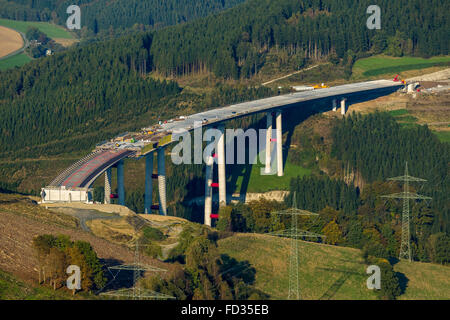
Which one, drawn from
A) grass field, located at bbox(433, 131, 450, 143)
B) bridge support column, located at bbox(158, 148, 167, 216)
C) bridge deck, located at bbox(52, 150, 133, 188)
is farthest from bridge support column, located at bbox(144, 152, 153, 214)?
grass field, located at bbox(433, 131, 450, 143)

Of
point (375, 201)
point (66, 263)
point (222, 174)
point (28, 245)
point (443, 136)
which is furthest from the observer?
point (443, 136)

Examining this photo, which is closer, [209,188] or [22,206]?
[22,206]

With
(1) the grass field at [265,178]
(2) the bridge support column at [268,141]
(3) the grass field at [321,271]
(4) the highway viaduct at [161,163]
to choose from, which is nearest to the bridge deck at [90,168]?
(4) the highway viaduct at [161,163]

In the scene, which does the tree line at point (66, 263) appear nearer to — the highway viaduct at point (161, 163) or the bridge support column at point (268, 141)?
the highway viaduct at point (161, 163)

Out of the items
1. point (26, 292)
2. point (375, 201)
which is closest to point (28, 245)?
point (26, 292)

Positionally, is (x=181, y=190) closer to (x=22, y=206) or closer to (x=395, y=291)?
(x=22, y=206)

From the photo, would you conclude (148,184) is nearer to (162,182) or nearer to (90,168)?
(162,182)
